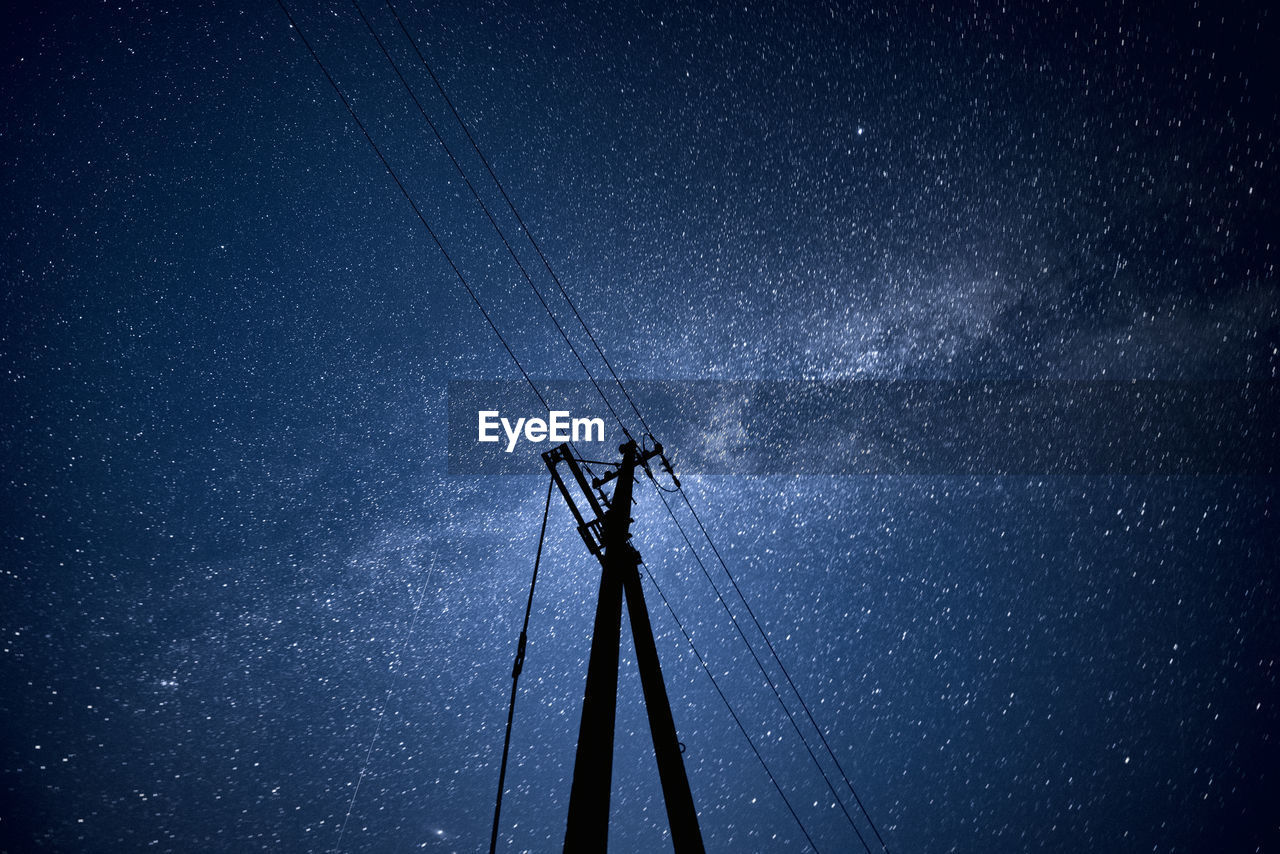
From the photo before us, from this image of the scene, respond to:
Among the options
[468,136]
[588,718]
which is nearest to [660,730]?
[588,718]

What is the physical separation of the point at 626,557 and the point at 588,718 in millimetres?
1689

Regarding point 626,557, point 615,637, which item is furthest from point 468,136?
point 615,637

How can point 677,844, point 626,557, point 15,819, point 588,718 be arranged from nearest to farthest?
point 588,718, point 677,844, point 626,557, point 15,819

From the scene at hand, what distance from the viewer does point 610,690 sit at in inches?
178

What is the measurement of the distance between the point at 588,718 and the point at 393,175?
6.22 metres

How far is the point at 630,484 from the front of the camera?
629cm

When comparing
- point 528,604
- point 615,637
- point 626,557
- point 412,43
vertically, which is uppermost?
point 412,43

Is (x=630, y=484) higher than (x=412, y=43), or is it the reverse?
(x=412, y=43)

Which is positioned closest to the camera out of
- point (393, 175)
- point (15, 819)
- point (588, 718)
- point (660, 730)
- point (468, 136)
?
point (588, 718)

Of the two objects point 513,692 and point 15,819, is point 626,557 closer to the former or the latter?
point 513,692

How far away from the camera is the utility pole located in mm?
3912

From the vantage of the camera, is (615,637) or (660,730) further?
(660,730)

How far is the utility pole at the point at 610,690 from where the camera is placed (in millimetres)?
3912

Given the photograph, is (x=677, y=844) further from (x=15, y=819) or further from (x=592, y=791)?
(x=15, y=819)
